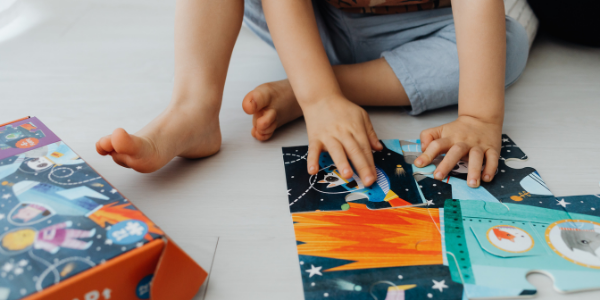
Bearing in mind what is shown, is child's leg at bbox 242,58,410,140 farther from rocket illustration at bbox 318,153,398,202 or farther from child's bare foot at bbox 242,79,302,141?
rocket illustration at bbox 318,153,398,202

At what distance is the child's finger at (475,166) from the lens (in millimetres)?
622

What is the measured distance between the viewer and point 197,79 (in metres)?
0.70

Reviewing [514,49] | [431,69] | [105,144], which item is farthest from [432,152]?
[105,144]

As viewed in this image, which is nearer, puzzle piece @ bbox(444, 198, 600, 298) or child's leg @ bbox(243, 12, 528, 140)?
puzzle piece @ bbox(444, 198, 600, 298)

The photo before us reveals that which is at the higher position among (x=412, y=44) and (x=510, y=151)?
(x=412, y=44)

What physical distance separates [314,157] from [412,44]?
0.39 m

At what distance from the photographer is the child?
642mm

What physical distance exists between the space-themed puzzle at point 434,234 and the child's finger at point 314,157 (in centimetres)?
2

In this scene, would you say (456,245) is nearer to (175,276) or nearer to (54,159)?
(175,276)

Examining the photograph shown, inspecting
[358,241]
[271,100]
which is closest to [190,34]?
[271,100]

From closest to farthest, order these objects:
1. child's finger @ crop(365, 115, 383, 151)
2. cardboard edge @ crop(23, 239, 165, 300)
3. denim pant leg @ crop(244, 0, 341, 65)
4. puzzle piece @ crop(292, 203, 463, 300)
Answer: cardboard edge @ crop(23, 239, 165, 300)
puzzle piece @ crop(292, 203, 463, 300)
child's finger @ crop(365, 115, 383, 151)
denim pant leg @ crop(244, 0, 341, 65)

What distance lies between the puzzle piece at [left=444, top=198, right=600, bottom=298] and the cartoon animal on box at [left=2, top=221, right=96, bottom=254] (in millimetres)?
393

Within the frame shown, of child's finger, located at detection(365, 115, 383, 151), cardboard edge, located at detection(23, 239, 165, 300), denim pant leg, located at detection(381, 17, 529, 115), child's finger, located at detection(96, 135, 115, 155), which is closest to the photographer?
cardboard edge, located at detection(23, 239, 165, 300)

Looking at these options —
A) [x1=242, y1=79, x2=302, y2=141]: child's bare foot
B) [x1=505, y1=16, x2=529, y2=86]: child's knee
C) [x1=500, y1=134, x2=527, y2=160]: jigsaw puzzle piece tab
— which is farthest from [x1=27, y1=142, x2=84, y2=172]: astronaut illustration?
[x1=505, y1=16, x2=529, y2=86]: child's knee
